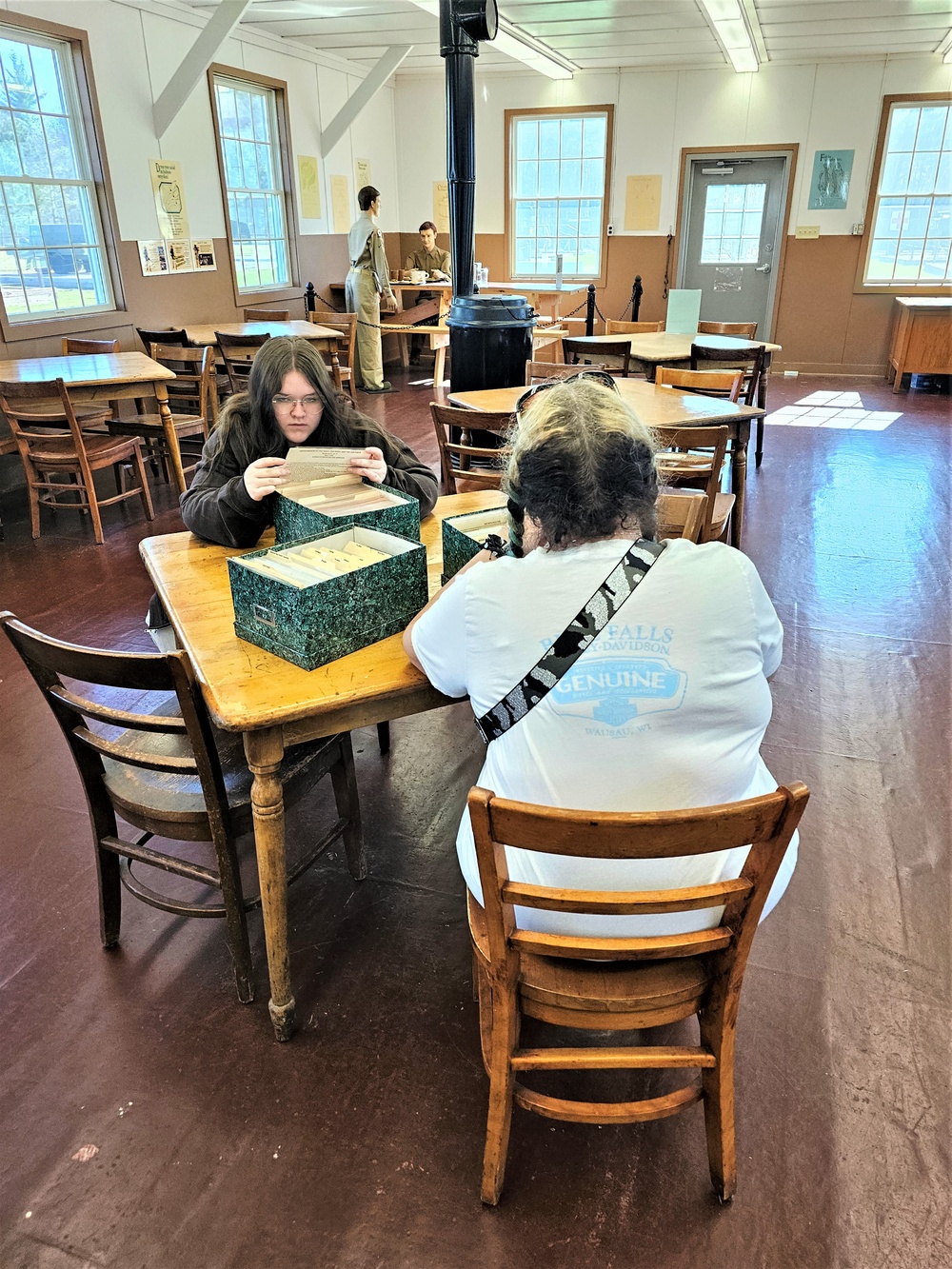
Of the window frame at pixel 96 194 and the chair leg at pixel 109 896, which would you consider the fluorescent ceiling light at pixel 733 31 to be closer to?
the window frame at pixel 96 194

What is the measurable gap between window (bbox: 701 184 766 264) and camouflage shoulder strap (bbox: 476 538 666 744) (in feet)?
33.0

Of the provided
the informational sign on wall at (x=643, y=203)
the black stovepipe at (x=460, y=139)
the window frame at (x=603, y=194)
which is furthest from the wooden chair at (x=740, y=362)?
the informational sign on wall at (x=643, y=203)

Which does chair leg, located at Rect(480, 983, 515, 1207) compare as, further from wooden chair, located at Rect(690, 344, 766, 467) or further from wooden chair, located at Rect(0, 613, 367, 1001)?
wooden chair, located at Rect(690, 344, 766, 467)

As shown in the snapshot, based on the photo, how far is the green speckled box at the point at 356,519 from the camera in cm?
174

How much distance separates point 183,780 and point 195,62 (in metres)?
6.61

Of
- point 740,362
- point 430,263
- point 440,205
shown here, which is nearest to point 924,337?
point 740,362

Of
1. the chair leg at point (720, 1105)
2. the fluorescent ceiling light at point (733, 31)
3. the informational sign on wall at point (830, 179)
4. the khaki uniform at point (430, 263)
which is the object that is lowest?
the chair leg at point (720, 1105)

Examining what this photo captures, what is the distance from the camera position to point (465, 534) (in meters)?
1.68

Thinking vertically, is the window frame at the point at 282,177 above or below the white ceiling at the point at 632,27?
below

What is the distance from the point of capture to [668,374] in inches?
178

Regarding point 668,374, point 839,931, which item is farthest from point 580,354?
point 839,931

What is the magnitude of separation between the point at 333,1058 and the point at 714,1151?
2.40 feet

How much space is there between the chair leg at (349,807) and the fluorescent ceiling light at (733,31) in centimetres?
674

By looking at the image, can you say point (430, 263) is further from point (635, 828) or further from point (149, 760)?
point (635, 828)
